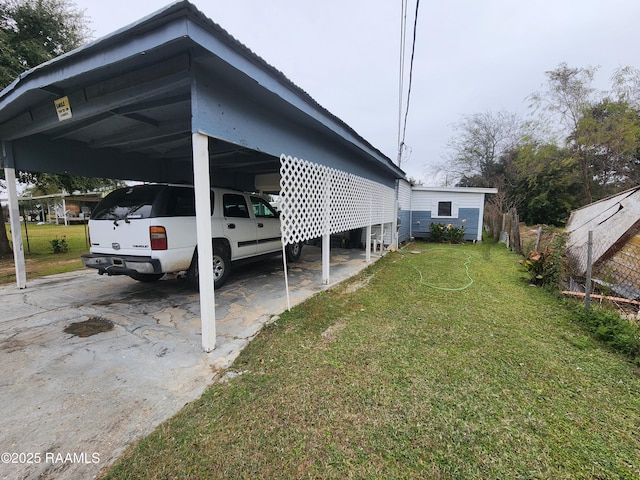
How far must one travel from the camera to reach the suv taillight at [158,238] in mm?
3742

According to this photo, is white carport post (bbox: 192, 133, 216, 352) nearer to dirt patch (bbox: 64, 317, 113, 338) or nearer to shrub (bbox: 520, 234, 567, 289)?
dirt patch (bbox: 64, 317, 113, 338)

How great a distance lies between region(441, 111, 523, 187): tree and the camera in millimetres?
23197

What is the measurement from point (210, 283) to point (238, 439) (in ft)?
4.72

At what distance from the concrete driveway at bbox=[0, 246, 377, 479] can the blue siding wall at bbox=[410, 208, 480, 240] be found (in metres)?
9.90

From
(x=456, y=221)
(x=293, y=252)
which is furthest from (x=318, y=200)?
(x=456, y=221)

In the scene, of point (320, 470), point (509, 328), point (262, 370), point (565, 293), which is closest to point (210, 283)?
point (262, 370)

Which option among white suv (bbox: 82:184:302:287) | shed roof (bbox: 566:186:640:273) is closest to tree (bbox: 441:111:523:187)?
shed roof (bbox: 566:186:640:273)

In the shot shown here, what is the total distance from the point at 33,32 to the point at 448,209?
15.2 m

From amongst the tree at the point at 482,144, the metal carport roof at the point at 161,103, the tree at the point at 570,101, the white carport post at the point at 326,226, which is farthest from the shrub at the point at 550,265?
the tree at the point at 482,144

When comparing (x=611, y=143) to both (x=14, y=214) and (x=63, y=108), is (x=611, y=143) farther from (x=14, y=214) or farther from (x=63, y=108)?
(x=14, y=214)

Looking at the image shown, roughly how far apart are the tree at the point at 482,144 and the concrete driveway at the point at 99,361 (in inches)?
993

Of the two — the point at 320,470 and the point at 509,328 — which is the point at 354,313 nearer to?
the point at 509,328

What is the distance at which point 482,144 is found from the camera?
79.5 feet

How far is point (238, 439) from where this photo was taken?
68.9 inches
